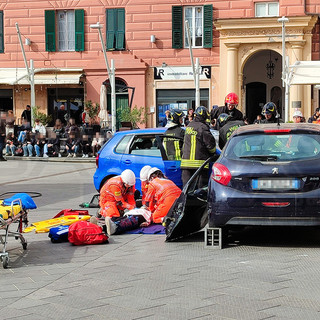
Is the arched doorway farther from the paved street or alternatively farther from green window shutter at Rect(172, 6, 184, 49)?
the paved street

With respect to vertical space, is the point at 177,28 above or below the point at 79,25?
below

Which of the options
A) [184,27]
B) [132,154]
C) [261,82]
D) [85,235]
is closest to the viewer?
[85,235]

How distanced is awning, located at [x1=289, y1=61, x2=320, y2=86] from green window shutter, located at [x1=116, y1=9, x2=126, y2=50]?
13701 mm

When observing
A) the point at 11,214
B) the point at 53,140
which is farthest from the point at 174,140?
the point at 53,140

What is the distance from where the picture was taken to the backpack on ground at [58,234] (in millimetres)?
9539

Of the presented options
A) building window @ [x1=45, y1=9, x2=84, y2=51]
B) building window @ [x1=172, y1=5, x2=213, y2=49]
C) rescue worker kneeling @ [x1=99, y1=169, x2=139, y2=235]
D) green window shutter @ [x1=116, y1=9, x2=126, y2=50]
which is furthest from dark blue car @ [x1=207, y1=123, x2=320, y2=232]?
building window @ [x1=45, y1=9, x2=84, y2=51]

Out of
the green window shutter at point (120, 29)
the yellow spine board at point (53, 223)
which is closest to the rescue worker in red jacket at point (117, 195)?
the yellow spine board at point (53, 223)

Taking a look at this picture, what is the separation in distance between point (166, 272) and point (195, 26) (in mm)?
28242

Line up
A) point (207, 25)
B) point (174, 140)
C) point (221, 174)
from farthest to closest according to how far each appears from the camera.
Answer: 1. point (207, 25)
2. point (174, 140)
3. point (221, 174)

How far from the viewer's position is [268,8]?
33906mm

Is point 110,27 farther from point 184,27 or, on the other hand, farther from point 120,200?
point 120,200

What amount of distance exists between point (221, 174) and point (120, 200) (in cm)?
235

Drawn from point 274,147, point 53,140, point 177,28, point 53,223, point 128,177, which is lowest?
point 53,223

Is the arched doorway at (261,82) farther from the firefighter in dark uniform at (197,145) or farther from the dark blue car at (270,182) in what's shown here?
the dark blue car at (270,182)
